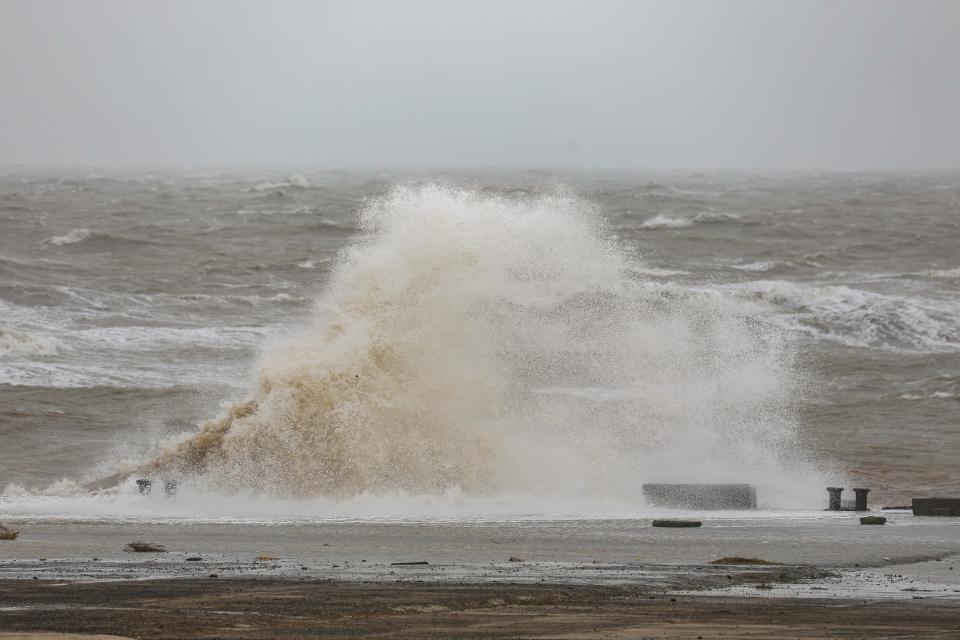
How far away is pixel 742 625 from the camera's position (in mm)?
8461

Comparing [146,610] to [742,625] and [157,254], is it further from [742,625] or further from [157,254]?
[157,254]

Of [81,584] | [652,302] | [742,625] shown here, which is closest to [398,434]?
[81,584]

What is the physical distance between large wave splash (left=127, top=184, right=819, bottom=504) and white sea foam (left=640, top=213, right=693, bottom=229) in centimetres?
2928

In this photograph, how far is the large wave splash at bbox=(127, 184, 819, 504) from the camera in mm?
18141

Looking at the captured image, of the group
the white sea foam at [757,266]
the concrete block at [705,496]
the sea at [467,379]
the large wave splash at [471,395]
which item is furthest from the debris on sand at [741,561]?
the white sea foam at [757,266]

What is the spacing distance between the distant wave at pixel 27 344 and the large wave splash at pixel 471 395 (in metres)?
9.35

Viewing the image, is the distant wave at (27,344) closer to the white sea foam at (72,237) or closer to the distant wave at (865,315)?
the white sea foam at (72,237)

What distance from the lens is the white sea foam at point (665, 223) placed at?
54.1 meters

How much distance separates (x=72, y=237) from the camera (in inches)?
1870

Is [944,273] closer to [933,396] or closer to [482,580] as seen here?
[933,396]

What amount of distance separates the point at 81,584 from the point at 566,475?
971cm

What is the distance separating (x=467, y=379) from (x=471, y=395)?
0.23 meters

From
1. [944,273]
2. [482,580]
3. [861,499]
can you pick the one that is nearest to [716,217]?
[944,273]

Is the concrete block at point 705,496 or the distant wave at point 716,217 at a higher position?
the distant wave at point 716,217
